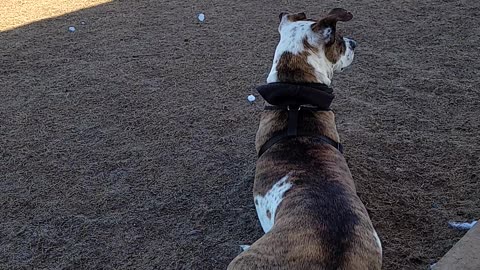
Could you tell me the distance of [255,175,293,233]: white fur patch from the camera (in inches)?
117

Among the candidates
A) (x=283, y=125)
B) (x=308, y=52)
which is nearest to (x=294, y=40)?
(x=308, y=52)

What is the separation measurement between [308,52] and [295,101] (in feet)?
1.14

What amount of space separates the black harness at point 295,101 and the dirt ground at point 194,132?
2.07ft

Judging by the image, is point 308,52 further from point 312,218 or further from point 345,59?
point 312,218

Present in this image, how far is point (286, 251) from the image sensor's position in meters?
2.45

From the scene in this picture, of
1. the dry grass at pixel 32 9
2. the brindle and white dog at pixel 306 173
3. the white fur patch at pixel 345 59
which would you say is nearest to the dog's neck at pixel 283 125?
the brindle and white dog at pixel 306 173

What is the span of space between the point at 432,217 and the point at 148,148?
2.09m

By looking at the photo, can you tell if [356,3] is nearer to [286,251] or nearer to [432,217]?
[432,217]

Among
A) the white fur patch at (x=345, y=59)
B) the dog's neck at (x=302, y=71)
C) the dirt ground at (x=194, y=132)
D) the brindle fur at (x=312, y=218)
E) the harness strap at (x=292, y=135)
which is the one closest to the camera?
the brindle fur at (x=312, y=218)

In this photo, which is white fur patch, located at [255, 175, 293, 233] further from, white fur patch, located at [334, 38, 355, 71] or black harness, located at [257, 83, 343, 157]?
white fur patch, located at [334, 38, 355, 71]

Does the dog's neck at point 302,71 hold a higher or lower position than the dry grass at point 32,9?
higher

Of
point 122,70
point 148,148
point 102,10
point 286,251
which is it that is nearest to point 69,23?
point 102,10

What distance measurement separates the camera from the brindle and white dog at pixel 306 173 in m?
2.45

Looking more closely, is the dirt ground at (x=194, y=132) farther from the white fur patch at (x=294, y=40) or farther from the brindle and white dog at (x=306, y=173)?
the white fur patch at (x=294, y=40)
